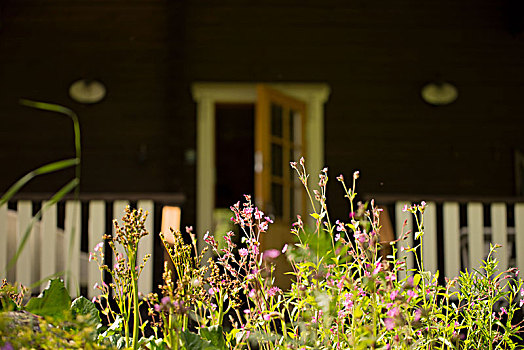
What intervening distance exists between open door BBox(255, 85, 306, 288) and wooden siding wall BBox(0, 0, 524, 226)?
361 millimetres

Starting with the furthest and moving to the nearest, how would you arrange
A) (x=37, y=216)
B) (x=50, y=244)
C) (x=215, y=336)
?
(x=50, y=244)
(x=215, y=336)
(x=37, y=216)

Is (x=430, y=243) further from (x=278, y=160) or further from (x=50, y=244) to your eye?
(x=50, y=244)

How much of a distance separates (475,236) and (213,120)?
3.00 m

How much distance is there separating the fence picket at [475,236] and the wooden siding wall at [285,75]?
88.1 inches

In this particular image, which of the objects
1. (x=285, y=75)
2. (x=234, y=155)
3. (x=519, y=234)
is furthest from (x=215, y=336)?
(x=234, y=155)

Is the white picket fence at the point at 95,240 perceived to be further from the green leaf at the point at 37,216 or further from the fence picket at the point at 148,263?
the green leaf at the point at 37,216

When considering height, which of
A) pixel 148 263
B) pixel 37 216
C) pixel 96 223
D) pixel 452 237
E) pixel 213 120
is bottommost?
pixel 148 263

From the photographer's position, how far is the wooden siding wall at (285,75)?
690cm

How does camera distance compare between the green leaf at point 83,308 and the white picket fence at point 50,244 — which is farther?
the white picket fence at point 50,244

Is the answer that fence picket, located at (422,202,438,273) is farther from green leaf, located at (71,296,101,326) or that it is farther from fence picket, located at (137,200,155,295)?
green leaf, located at (71,296,101,326)

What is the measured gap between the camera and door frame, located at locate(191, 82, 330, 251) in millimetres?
6762

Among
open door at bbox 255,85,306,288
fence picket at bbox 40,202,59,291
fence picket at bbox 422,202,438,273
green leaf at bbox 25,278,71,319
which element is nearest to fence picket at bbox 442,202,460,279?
fence picket at bbox 422,202,438,273

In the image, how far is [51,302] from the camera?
64.2 inches

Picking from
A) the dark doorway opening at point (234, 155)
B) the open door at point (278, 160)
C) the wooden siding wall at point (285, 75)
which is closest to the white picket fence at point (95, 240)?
the open door at point (278, 160)
